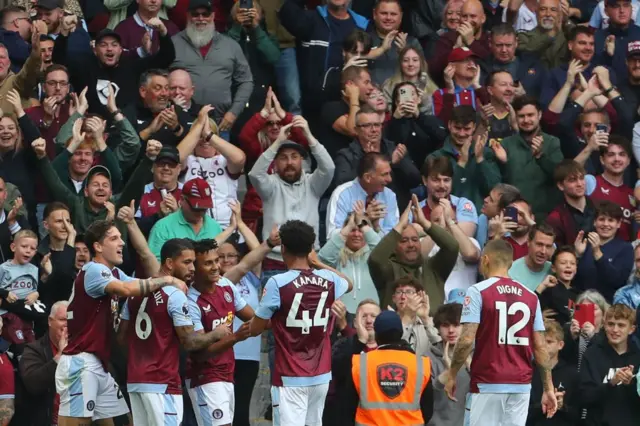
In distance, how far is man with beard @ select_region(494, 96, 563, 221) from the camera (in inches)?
790

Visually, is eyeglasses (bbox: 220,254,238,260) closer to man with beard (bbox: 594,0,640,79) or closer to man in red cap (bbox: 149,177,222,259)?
man in red cap (bbox: 149,177,222,259)

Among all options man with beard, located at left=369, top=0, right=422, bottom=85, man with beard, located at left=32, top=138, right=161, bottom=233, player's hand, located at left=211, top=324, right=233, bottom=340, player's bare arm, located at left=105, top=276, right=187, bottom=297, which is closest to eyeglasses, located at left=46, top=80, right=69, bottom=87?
man with beard, located at left=32, top=138, right=161, bottom=233

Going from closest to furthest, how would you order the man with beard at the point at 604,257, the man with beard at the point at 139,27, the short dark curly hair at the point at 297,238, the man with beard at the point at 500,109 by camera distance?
1. the short dark curly hair at the point at 297,238
2. the man with beard at the point at 604,257
3. the man with beard at the point at 500,109
4. the man with beard at the point at 139,27

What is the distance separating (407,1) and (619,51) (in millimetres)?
2902

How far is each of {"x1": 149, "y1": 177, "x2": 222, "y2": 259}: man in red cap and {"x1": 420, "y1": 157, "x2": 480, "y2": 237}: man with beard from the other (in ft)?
8.45

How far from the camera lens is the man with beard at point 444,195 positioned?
743 inches

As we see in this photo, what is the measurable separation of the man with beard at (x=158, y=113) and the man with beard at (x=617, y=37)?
6049mm

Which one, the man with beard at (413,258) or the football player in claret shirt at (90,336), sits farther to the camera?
the man with beard at (413,258)

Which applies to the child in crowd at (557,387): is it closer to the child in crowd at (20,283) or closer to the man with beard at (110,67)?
the child in crowd at (20,283)

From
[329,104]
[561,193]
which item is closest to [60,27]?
[329,104]

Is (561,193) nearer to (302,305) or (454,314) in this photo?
(454,314)

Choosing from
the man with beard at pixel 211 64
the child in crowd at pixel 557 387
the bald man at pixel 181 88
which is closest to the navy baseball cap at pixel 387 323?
the child in crowd at pixel 557 387

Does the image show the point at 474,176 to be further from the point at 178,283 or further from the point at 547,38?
the point at 178,283

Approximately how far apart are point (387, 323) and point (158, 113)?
602 centimetres
